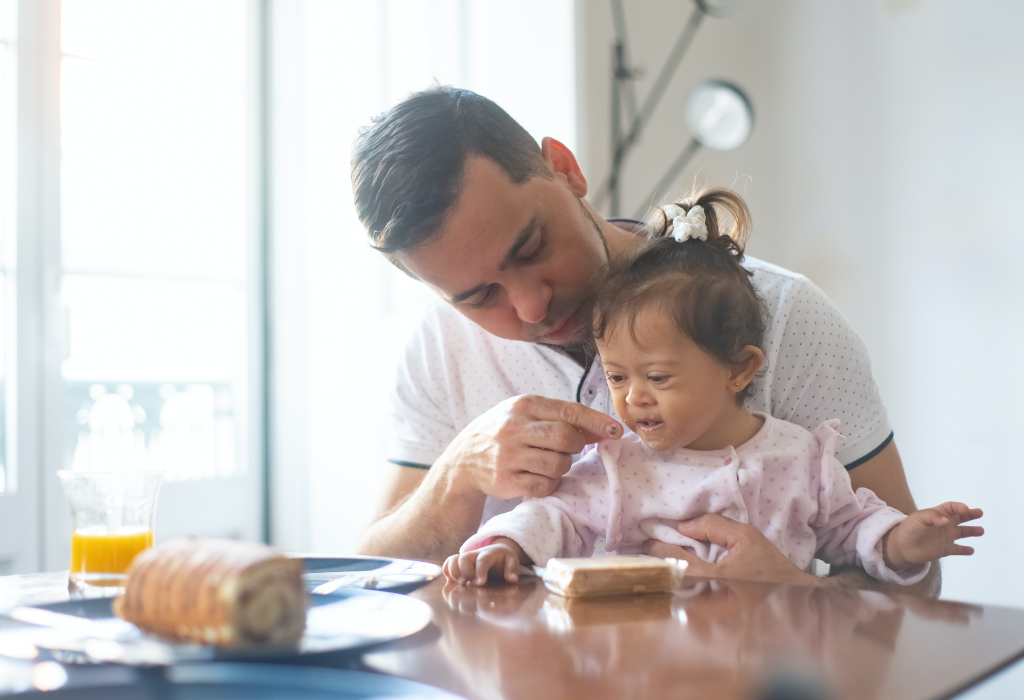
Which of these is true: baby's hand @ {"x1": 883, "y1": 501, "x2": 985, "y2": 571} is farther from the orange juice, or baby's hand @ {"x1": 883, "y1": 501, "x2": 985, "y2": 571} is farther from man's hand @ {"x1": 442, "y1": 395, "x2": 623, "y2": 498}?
the orange juice

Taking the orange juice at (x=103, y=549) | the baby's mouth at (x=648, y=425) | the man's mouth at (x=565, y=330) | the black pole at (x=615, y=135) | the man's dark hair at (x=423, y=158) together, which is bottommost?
the orange juice at (x=103, y=549)

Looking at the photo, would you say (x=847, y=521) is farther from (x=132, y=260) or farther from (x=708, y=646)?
(x=132, y=260)

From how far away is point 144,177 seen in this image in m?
3.01

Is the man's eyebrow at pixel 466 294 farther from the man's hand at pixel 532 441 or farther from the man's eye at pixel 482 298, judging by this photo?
the man's hand at pixel 532 441

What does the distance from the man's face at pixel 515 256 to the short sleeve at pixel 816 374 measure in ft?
1.04

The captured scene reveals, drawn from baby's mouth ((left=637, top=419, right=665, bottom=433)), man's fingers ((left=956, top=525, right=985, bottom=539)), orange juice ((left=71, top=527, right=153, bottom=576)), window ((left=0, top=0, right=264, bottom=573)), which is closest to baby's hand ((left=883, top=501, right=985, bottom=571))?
man's fingers ((left=956, top=525, right=985, bottom=539))

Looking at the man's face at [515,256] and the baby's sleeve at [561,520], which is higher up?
the man's face at [515,256]

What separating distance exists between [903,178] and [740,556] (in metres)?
2.03

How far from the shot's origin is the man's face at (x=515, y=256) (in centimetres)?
126

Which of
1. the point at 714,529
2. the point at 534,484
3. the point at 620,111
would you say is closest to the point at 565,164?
the point at 534,484

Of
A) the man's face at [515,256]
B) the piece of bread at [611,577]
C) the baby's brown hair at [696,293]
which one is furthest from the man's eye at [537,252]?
the piece of bread at [611,577]

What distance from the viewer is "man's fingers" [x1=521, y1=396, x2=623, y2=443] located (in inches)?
41.9

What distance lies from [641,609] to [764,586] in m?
0.15

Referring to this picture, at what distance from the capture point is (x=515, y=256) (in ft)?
4.23
